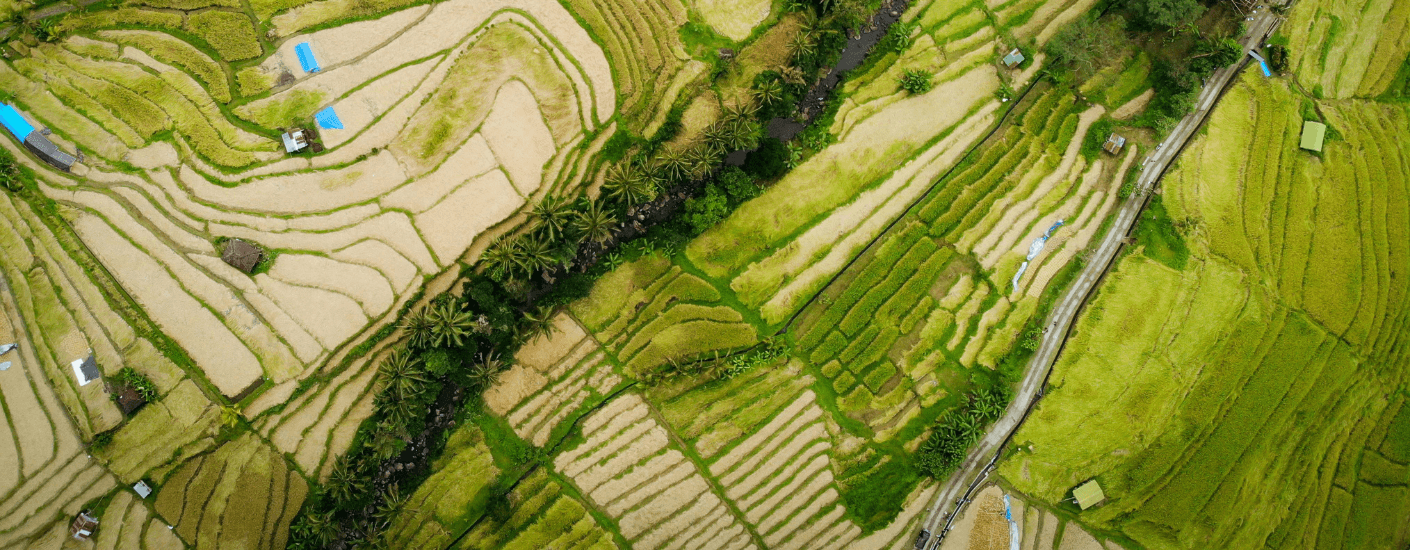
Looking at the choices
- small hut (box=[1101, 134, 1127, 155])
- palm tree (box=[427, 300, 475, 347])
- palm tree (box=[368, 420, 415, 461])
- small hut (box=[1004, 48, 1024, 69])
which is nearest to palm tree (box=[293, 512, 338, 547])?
palm tree (box=[368, 420, 415, 461])

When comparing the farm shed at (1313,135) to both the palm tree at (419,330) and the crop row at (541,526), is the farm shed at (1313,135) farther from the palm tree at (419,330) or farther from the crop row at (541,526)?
the palm tree at (419,330)

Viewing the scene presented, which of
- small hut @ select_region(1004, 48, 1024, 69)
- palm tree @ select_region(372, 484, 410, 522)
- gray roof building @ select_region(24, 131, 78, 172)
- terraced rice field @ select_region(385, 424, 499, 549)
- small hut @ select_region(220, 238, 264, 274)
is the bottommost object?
terraced rice field @ select_region(385, 424, 499, 549)

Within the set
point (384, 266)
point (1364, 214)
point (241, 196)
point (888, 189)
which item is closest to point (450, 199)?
point (384, 266)

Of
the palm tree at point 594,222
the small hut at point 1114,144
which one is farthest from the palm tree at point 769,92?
the small hut at point 1114,144

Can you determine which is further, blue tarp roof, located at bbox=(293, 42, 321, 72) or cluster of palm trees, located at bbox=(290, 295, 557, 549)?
blue tarp roof, located at bbox=(293, 42, 321, 72)

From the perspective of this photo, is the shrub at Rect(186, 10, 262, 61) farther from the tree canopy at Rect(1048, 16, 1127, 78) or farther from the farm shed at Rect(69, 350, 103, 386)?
the tree canopy at Rect(1048, 16, 1127, 78)
